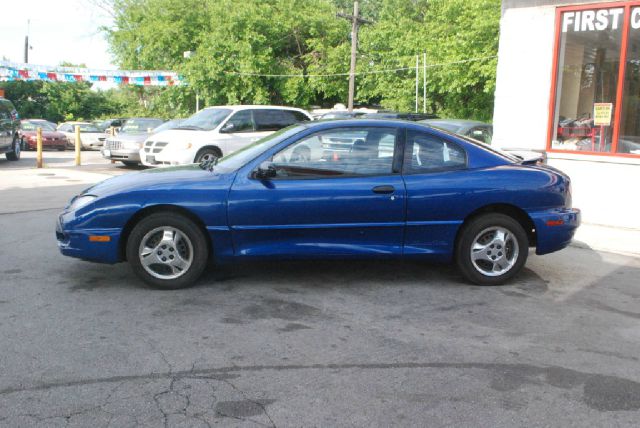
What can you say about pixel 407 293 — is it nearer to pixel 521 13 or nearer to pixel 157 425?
pixel 157 425

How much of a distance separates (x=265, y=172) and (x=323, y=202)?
1.90 feet

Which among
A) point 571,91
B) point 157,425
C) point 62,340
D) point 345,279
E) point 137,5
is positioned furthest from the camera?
point 137,5

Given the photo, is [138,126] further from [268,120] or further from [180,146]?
[268,120]

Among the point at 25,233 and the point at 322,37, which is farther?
the point at 322,37

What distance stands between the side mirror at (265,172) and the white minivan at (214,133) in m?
8.26

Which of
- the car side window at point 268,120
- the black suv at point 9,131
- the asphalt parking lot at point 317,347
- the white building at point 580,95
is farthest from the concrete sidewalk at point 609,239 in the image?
the black suv at point 9,131

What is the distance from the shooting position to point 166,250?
571cm

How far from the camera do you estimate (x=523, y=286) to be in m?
6.22

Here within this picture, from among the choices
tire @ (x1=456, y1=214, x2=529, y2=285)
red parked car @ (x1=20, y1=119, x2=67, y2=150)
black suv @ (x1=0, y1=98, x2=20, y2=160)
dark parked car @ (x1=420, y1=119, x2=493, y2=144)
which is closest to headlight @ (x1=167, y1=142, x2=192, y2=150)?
dark parked car @ (x1=420, y1=119, x2=493, y2=144)

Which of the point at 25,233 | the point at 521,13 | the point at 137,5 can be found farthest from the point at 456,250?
the point at 137,5

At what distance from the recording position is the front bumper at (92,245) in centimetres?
567

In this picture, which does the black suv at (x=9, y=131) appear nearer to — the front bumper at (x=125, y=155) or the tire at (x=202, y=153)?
the front bumper at (x=125, y=155)

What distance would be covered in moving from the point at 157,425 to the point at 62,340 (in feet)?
4.98

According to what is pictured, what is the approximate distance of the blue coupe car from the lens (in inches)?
224
